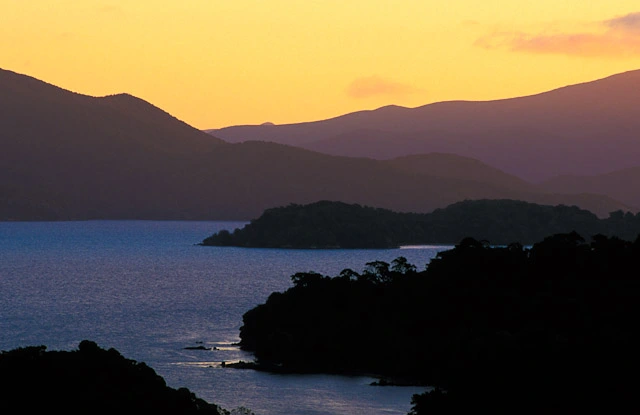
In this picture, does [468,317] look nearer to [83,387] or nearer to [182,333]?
[182,333]

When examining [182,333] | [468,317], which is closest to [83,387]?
[468,317]

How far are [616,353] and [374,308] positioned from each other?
4198 centimetres

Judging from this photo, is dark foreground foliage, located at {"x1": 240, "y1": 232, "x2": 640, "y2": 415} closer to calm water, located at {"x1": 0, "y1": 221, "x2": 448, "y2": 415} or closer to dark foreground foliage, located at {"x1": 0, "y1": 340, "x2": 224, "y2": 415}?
calm water, located at {"x1": 0, "y1": 221, "x2": 448, "y2": 415}

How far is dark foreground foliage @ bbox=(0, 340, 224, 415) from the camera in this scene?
56562mm

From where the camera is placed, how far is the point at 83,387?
5859 cm

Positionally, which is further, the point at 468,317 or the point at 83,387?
the point at 468,317

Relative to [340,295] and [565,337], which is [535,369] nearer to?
[565,337]

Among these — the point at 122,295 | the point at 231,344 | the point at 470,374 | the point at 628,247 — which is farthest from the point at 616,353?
the point at 122,295

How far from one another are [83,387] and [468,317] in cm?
4397

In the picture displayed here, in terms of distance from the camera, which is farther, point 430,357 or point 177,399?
point 430,357

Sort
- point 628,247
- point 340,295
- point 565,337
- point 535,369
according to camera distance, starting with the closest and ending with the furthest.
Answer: point 535,369
point 565,337
point 628,247
point 340,295

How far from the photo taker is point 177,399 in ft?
191

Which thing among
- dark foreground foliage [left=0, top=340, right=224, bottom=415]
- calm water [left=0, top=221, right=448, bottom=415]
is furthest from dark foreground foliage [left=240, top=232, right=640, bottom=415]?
dark foreground foliage [left=0, top=340, right=224, bottom=415]

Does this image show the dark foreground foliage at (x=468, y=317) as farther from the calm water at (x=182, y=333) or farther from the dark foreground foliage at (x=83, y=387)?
the dark foreground foliage at (x=83, y=387)
